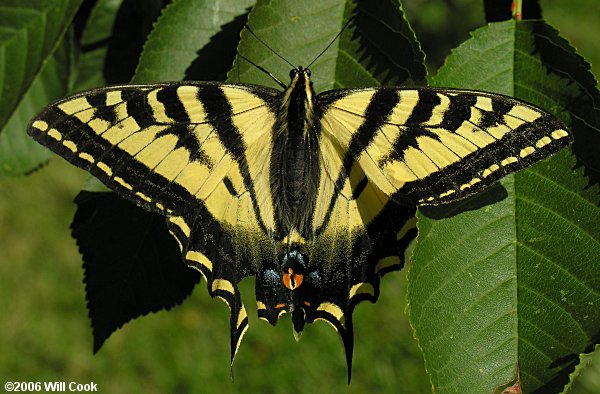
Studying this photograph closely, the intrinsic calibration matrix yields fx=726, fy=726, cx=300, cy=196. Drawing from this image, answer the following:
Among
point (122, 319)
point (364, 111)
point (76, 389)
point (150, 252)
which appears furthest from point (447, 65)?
point (76, 389)

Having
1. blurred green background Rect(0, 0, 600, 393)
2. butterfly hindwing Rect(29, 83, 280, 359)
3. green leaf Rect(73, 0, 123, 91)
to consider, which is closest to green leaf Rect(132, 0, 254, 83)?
butterfly hindwing Rect(29, 83, 280, 359)

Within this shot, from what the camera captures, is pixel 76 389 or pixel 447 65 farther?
pixel 76 389

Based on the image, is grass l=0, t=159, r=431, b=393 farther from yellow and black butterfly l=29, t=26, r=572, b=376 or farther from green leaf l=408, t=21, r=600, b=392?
green leaf l=408, t=21, r=600, b=392

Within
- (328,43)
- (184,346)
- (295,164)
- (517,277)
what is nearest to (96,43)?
(295,164)

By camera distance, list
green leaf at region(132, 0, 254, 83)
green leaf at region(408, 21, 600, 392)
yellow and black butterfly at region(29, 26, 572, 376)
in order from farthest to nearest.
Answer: green leaf at region(132, 0, 254, 83)
yellow and black butterfly at region(29, 26, 572, 376)
green leaf at region(408, 21, 600, 392)

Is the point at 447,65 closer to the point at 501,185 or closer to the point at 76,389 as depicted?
the point at 501,185

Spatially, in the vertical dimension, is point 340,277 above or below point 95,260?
above
